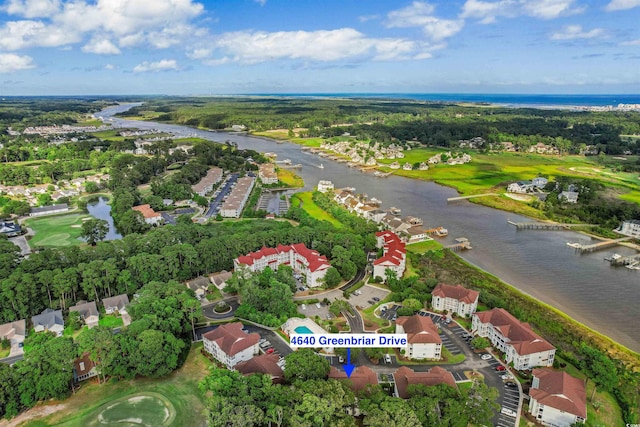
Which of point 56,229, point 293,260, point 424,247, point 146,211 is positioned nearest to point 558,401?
point 293,260

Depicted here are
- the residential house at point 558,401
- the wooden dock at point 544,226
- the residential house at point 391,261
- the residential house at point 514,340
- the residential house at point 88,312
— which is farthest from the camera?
the wooden dock at point 544,226

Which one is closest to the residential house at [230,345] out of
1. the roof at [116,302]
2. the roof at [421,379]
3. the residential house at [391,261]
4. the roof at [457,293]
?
the roof at [116,302]

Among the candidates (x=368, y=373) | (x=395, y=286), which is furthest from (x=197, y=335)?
(x=395, y=286)

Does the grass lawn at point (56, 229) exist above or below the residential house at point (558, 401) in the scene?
below

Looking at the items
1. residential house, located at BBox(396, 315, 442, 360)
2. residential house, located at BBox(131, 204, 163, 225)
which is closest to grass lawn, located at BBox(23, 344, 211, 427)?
residential house, located at BBox(396, 315, 442, 360)

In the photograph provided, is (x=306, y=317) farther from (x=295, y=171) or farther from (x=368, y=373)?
(x=295, y=171)

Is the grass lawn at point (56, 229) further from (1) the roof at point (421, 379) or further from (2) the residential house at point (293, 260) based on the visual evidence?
(1) the roof at point (421, 379)
